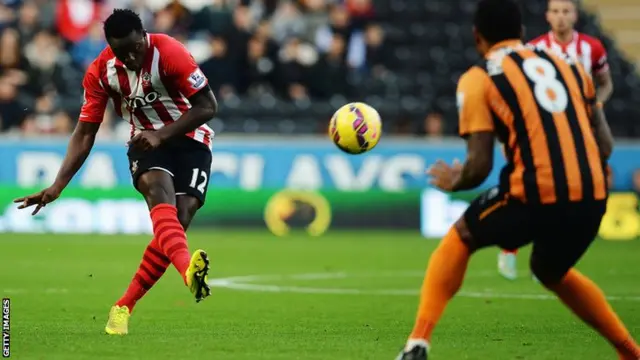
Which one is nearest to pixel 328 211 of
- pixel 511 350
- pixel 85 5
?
pixel 85 5

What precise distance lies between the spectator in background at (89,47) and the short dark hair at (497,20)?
1541cm

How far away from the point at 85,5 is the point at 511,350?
616 inches

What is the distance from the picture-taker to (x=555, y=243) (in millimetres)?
6719

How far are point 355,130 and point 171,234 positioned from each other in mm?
1471

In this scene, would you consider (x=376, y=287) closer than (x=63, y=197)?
Yes

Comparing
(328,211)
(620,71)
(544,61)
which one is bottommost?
(328,211)

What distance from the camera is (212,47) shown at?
69.6 feet

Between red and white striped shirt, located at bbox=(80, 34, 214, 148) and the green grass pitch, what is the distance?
141 cm

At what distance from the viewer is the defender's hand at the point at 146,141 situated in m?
8.26

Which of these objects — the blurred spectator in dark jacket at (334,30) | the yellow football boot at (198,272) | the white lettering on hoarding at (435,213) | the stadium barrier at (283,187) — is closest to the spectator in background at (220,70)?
the stadium barrier at (283,187)

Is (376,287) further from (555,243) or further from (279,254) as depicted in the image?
(555,243)

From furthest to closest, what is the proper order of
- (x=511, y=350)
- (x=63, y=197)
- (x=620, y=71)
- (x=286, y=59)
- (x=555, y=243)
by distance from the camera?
(x=620, y=71)
(x=286, y=59)
(x=63, y=197)
(x=511, y=350)
(x=555, y=243)

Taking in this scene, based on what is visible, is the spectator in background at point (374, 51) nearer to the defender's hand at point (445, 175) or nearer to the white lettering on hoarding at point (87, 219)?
the white lettering on hoarding at point (87, 219)

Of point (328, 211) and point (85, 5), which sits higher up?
point (85, 5)
